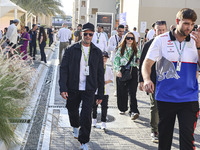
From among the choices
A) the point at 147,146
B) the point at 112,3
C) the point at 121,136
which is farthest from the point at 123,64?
the point at 112,3

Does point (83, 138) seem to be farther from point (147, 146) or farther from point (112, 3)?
point (112, 3)

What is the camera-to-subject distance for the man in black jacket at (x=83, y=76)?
208 inches

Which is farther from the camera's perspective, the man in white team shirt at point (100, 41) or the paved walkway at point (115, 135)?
the man in white team shirt at point (100, 41)

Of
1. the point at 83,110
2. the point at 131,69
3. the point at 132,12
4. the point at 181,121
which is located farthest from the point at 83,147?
the point at 132,12

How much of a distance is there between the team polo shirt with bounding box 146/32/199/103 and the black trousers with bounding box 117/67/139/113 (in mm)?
3246

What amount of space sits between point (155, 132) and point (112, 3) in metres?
74.1

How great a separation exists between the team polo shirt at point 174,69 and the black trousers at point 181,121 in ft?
0.27

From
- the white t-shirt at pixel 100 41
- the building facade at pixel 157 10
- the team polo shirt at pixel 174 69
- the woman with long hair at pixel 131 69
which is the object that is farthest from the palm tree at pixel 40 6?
the team polo shirt at pixel 174 69

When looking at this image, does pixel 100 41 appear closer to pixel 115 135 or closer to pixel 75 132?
pixel 115 135

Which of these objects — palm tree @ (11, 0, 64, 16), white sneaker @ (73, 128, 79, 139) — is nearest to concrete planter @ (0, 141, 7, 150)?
white sneaker @ (73, 128, 79, 139)

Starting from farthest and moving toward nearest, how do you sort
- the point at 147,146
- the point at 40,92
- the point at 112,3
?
the point at 112,3
the point at 40,92
the point at 147,146

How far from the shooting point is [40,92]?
10.1m

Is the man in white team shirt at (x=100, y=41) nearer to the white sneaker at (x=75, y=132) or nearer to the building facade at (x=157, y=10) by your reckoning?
the white sneaker at (x=75, y=132)

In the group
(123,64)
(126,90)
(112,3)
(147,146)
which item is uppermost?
(112,3)
